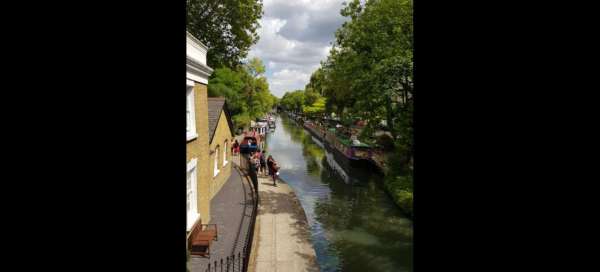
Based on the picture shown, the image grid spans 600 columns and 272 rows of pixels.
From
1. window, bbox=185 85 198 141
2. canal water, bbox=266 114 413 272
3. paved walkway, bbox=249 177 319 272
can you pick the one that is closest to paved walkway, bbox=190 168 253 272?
paved walkway, bbox=249 177 319 272

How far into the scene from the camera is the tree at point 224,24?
2281cm

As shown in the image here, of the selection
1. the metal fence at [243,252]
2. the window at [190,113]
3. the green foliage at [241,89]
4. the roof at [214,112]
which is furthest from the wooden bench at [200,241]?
the green foliage at [241,89]

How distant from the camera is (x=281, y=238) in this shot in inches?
442

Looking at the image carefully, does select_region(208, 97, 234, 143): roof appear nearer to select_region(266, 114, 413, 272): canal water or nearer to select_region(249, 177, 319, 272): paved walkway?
select_region(249, 177, 319, 272): paved walkway

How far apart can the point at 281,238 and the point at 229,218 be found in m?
2.17

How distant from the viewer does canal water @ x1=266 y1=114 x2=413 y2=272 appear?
430 inches

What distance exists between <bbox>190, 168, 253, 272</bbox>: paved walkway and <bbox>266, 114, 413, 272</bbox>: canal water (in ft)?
8.75

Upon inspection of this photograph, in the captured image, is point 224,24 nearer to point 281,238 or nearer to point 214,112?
point 214,112

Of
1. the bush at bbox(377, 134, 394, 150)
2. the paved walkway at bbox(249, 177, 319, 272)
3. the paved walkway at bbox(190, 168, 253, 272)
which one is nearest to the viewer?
the paved walkway at bbox(190, 168, 253, 272)

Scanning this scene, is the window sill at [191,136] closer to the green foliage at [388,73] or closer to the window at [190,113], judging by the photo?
Result: the window at [190,113]

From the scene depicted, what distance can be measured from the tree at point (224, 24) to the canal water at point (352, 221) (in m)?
9.47
